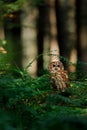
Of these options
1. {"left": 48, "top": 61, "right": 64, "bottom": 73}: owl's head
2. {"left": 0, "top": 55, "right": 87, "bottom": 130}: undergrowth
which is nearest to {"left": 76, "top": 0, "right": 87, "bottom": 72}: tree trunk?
{"left": 48, "top": 61, "right": 64, "bottom": 73}: owl's head

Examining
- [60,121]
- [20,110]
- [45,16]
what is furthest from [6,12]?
[45,16]

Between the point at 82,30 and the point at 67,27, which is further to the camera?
the point at 82,30

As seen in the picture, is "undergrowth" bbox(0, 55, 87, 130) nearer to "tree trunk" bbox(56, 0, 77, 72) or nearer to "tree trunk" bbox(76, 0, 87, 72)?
"tree trunk" bbox(56, 0, 77, 72)

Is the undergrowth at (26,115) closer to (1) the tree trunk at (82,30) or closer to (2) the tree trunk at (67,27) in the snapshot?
(2) the tree trunk at (67,27)

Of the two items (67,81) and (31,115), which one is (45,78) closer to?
(67,81)

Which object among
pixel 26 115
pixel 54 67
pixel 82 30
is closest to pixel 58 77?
pixel 54 67

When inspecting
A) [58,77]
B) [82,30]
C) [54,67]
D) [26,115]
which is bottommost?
[26,115]

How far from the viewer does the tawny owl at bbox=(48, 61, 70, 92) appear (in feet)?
20.3

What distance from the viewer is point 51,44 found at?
10891 mm

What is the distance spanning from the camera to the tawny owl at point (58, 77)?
6.19m

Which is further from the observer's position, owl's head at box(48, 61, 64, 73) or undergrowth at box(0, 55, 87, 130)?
owl's head at box(48, 61, 64, 73)

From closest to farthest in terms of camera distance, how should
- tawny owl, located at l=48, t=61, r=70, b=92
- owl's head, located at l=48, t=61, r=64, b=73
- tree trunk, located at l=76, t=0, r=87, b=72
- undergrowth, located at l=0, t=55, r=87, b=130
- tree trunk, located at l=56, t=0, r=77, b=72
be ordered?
undergrowth, located at l=0, t=55, r=87, b=130 → tawny owl, located at l=48, t=61, r=70, b=92 → owl's head, located at l=48, t=61, r=64, b=73 → tree trunk, located at l=56, t=0, r=77, b=72 → tree trunk, located at l=76, t=0, r=87, b=72

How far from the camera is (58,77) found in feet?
21.0

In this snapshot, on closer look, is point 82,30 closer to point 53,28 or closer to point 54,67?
point 53,28
